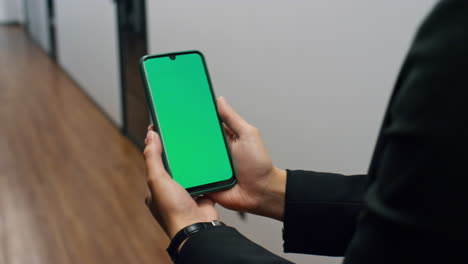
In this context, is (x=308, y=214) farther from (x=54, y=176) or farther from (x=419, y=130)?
(x=54, y=176)

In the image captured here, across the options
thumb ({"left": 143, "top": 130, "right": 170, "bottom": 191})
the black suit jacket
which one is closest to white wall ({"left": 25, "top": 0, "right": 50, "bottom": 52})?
thumb ({"left": 143, "top": 130, "right": 170, "bottom": 191})

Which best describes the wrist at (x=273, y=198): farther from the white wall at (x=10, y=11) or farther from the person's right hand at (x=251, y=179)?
the white wall at (x=10, y=11)

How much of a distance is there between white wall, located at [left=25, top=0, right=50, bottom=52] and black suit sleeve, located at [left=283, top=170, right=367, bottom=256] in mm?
4297

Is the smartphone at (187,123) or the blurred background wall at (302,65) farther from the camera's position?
the blurred background wall at (302,65)

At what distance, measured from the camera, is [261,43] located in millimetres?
1515

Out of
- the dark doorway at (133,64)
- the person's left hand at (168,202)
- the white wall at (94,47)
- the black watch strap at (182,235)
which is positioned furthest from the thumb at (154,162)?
the white wall at (94,47)

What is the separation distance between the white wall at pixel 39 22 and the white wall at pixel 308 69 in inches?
133

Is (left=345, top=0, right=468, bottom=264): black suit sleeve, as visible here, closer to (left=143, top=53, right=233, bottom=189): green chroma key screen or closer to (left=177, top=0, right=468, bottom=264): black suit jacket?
(left=177, top=0, right=468, bottom=264): black suit jacket

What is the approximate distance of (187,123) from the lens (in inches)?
35.8

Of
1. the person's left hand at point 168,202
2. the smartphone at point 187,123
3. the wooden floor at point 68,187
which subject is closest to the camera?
the person's left hand at point 168,202

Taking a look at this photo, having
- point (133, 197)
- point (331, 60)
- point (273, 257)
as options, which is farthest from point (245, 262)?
point (133, 197)

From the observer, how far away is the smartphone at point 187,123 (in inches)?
34.6

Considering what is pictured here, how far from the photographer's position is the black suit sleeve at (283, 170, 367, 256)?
0.78 metres

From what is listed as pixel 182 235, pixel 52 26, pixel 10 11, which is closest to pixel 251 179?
pixel 182 235
